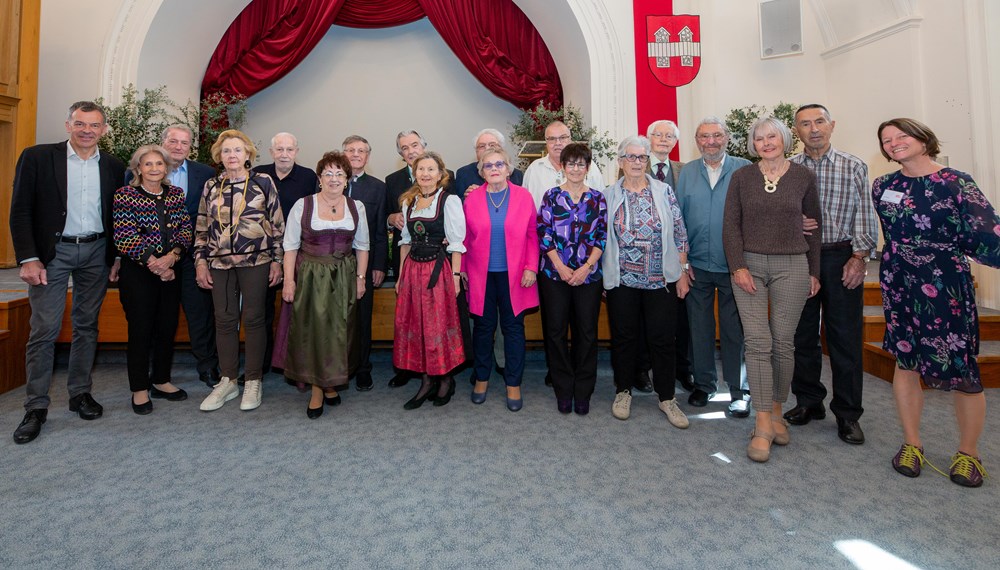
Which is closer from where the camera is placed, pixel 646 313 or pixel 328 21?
pixel 646 313

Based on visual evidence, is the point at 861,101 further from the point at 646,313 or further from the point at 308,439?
the point at 308,439

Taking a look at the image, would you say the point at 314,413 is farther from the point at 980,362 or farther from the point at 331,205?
the point at 980,362

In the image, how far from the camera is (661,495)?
180cm

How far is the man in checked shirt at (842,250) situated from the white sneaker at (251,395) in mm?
2715

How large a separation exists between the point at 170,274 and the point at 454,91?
4.78m

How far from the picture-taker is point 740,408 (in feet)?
8.29

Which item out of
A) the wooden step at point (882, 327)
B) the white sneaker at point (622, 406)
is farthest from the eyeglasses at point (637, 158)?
the wooden step at point (882, 327)

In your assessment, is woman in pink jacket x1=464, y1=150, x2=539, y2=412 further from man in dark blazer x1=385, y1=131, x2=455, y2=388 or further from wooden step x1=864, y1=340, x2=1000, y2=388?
wooden step x1=864, y1=340, x2=1000, y2=388

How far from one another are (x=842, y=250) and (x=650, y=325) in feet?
2.83

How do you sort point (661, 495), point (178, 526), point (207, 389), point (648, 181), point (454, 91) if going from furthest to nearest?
point (454, 91), point (207, 389), point (648, 181), point (661, 495), point (178, 526)

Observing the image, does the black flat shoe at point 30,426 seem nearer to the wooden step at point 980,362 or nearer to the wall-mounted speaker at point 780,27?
the wooden step at point 980,362

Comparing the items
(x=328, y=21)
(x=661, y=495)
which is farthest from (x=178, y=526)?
(x=328, y=21)

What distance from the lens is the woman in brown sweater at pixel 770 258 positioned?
2.12 meters

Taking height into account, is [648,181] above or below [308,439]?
above
